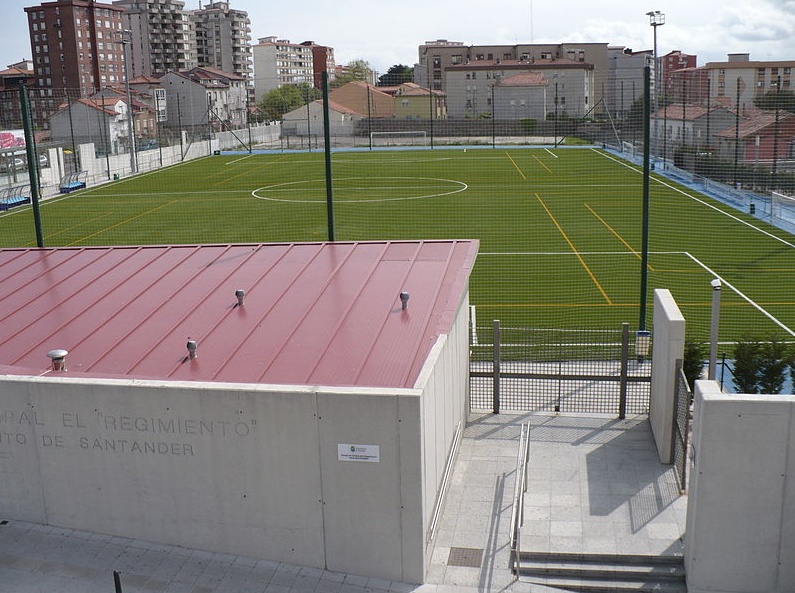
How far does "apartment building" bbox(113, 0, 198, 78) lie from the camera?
13925cm

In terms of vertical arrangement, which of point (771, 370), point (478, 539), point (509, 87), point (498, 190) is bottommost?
point (478, 539)

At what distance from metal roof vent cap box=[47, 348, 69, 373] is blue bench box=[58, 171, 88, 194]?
40.6m

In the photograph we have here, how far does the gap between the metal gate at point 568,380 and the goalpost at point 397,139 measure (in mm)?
53074

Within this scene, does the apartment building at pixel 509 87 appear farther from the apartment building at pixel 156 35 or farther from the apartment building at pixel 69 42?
the apartment building at pixel 156 35

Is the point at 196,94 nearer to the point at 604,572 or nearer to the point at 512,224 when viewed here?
the point at 512,224

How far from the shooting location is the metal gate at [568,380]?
43.8 feet

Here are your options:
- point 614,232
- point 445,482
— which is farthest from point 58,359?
point 614,232

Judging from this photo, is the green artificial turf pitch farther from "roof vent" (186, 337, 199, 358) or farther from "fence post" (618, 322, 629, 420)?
"roof vent" (186, 337, 199, 358)

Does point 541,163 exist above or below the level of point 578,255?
above

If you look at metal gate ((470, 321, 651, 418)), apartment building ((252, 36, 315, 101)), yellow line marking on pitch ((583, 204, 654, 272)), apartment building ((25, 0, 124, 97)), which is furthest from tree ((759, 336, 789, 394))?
apartment building ((252, 36, 315, 101))

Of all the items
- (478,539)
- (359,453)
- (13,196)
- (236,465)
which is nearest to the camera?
(359,453)

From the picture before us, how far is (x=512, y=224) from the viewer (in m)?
34.4

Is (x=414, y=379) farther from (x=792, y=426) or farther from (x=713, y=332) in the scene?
(x=713, y=332)

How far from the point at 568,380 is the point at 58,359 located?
26.8 feet
